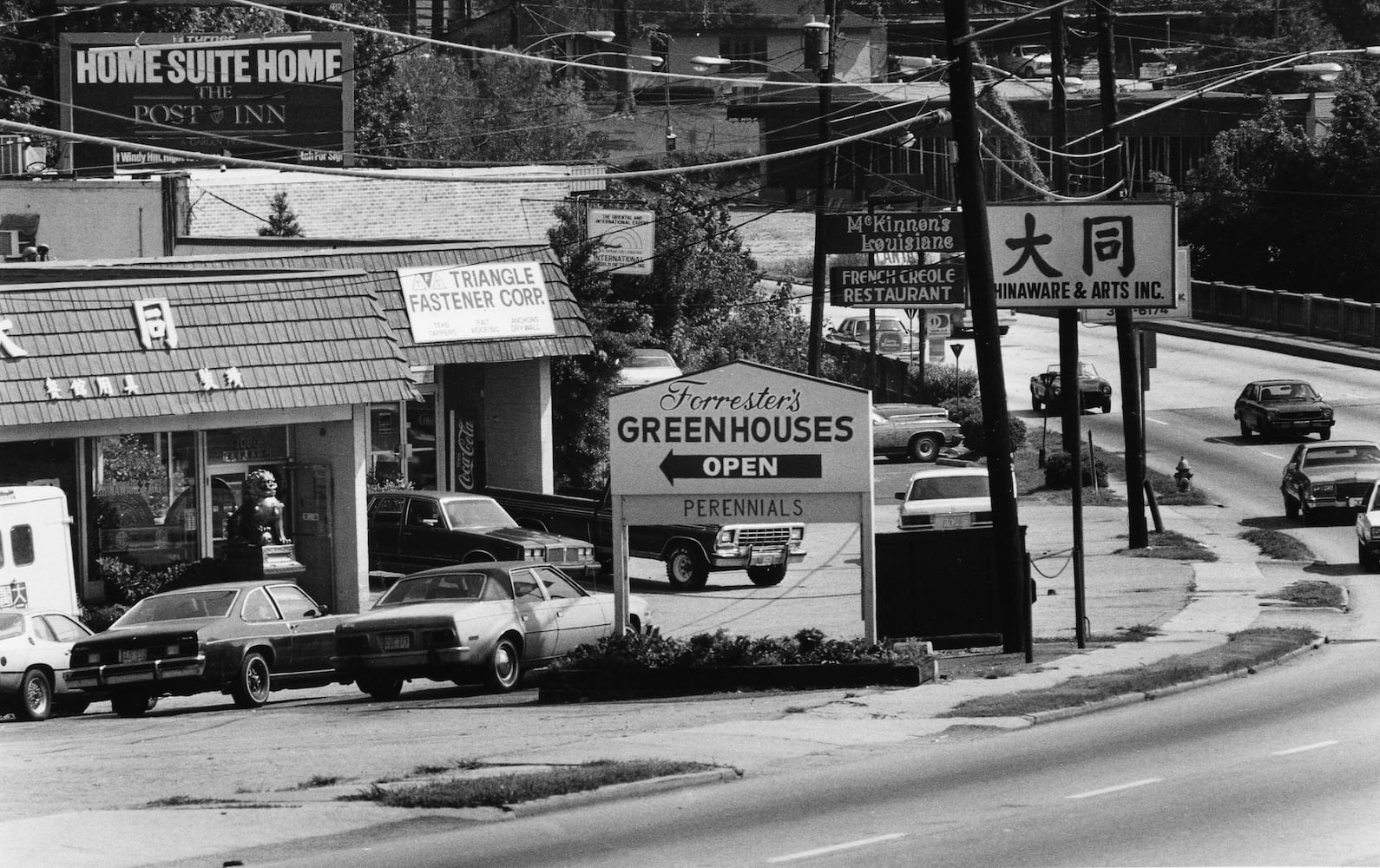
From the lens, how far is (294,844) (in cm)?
1177

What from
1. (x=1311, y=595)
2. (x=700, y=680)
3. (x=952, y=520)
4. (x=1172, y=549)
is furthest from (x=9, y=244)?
(x=1311, y=595)

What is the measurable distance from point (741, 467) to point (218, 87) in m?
35.7

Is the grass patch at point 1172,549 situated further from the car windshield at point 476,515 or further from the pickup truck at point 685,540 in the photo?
the car windshield at point 476,515

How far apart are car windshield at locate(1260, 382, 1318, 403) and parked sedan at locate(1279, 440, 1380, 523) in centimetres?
961

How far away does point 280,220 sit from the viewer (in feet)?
141

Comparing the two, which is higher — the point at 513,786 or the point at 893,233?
the point at 893,233

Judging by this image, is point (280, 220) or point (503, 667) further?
point (280, 220)

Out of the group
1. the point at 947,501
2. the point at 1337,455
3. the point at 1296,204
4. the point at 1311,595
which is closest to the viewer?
the point at 1311,595

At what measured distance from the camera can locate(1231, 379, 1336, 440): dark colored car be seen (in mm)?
47281

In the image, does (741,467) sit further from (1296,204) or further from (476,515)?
(1296,204)

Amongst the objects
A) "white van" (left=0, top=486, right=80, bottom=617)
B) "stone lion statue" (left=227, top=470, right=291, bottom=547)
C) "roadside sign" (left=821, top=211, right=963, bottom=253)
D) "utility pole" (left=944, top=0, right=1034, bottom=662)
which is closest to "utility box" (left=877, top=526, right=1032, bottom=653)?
"utility pole" (left=944, top=0, right=1034, bottom=662)

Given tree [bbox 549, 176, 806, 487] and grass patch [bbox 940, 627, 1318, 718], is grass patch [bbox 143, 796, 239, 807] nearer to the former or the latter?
grass patch [bbox 940, 627, 1318, 718]

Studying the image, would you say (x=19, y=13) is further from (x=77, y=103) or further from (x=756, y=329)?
(x=756, y=329)

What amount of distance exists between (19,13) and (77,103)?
30.3m
